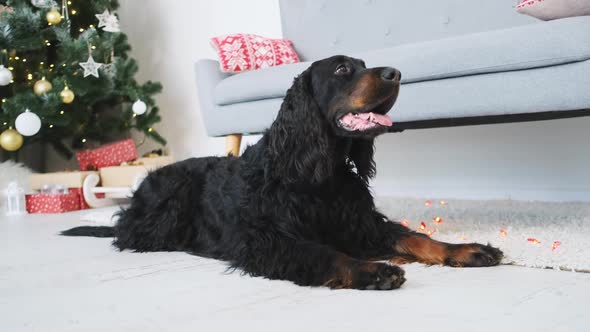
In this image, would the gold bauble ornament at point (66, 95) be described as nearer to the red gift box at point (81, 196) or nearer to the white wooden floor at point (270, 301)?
the red gift box at point (81, 196)

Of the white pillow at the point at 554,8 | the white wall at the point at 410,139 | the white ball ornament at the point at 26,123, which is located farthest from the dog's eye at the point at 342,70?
the white ball ornament at the point at 26,123

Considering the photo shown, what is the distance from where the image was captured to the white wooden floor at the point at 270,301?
116 cm

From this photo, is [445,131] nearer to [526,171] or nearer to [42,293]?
[526,171]

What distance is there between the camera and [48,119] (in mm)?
4102

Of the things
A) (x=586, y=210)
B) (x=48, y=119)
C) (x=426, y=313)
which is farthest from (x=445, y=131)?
(x=48, y=119)

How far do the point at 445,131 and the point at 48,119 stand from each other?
2.79 metres

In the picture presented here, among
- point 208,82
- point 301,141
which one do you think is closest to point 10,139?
point 208,82

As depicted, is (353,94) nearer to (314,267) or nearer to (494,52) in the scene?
(314,267)

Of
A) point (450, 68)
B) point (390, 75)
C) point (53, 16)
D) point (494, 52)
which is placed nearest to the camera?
point (390, 75)

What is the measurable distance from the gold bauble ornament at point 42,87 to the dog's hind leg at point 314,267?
2.84 m

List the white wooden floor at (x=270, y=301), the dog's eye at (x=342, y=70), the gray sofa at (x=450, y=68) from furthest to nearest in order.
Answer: the gray sofa at (x=450, y=68) → the dog's eye at (x=342, y=70) → the white wooden floor at (x=270, y=301)

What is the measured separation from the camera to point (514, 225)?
2252 millimetres

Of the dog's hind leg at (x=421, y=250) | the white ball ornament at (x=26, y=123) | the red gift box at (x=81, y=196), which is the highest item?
the white ball ornament at (x=26, y=123)

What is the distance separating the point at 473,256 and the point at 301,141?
0.60 meters
